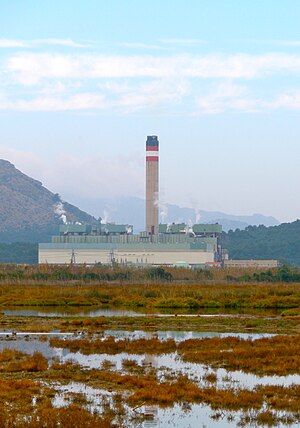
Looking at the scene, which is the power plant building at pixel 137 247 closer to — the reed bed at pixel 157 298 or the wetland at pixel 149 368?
the reed bed at pixel 157 298

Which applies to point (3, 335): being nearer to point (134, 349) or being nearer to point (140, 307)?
point (134, 349)

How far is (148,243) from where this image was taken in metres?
131

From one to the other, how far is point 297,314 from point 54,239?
9235 centimetres

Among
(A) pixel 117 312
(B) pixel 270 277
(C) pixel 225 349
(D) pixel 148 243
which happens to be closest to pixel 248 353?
(C) pixel 225 349

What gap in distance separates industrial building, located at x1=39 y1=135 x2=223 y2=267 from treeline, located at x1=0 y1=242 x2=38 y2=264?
40371 millimetres

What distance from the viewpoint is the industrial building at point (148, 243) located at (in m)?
129

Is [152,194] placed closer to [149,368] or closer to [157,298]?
[157,298]

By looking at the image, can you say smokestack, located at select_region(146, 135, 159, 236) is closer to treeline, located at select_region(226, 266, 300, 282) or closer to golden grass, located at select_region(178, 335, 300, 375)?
treeline, located at select_region(226, 266, 300, 282)

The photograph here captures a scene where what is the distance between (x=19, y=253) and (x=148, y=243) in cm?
6266

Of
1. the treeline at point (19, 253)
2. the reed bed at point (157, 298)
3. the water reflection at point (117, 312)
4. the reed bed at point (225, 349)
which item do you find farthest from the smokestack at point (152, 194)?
the reed bed at point (225, 349)

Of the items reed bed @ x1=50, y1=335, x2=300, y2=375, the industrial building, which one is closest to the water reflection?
reed bed @ x1=50, y1=335, x2=300, y2=375

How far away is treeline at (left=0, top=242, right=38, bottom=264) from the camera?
180 m

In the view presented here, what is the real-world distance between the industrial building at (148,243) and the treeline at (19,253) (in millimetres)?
40371

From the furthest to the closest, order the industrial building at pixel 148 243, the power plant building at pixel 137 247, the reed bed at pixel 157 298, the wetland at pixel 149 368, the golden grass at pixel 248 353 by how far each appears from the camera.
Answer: the industrial building at pixel 148 243
the power plant building at pixel 137 247
the reed bed at pixel 157 298
the golden grass at pixel 248 353
the wetland at pixel 149 368
